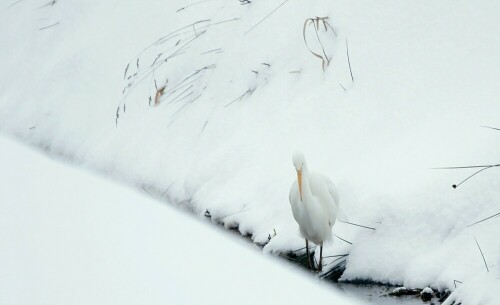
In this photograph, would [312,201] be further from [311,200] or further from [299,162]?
Result: [299,162]

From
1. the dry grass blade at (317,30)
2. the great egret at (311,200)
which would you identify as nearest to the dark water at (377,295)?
the great egret at (311,200)

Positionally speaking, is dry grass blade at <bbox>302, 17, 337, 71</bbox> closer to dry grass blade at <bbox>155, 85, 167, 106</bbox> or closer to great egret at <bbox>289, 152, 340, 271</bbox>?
great egret at <bbox>289, 152, 340, 271</bbox>

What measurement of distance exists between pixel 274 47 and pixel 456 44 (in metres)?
1.07

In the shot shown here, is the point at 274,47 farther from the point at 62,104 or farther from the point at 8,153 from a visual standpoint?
the point at 8,153

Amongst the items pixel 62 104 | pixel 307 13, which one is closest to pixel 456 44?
pixel 307 13

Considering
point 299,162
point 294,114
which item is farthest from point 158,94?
point 299,162

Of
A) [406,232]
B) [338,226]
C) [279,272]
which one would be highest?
[279,272]

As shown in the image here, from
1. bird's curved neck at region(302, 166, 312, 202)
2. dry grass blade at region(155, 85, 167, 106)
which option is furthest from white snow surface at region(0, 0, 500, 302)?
bird's curved neck at region(302, 166, 312, 202)

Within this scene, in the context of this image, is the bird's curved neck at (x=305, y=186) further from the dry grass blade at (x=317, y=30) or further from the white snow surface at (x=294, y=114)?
the dry grass blade at (x=317, y=30)

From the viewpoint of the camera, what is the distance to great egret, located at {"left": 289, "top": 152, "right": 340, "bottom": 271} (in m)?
3.46

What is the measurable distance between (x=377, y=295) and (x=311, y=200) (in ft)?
2.29

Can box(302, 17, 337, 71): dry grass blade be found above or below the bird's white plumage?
above

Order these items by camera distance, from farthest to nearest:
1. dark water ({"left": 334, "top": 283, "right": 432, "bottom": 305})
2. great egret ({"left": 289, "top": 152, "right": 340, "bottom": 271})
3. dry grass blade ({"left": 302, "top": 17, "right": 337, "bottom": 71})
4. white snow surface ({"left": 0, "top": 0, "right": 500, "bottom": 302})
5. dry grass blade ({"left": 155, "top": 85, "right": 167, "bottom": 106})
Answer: dry grass blade ({"left": 155, "top": 85, "right": 167, "bottom": 106}) < dry grass blade ({"left": 302, "top": 17, "right": 337, "bottom": 71}) < great egret ({"left": 289, "top": 152, "right": 340, "bottom": 271}) < white snow surface ({"left": 0, "top": 0, "right": 500, "bottom": 302}) < dark water ({"left": 334, "top": 283, "right": 432, "bottom": 305})

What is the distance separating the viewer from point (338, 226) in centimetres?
357
